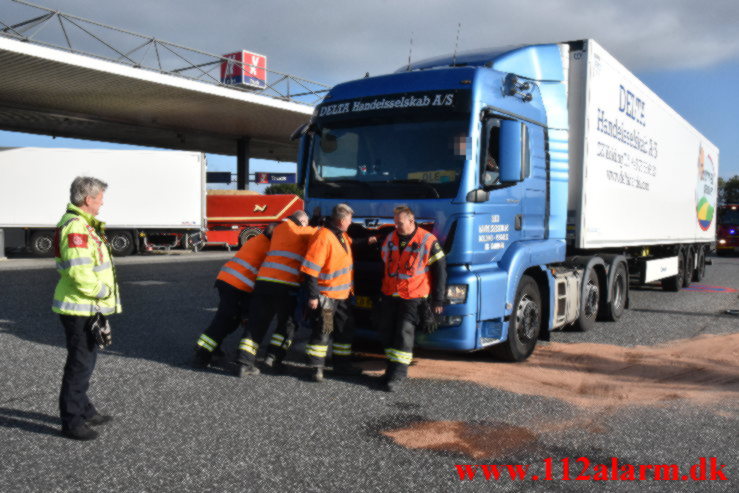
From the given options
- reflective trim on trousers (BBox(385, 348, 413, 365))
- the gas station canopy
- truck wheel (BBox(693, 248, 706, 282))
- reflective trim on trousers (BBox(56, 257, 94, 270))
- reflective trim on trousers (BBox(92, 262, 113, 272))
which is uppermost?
the gas station canopy

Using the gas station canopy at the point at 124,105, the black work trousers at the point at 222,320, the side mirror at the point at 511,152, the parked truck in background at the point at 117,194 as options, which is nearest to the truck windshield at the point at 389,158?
the side mirror at the point at 511,152

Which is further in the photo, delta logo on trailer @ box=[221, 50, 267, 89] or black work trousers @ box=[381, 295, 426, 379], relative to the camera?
delta logo on trailer @ box=[221, 50, 267, 89]

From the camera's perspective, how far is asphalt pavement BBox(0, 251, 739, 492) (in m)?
3.79

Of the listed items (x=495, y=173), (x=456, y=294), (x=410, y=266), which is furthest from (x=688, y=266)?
(x=410, y=266)

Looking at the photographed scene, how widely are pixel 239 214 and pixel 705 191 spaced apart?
18.2 m

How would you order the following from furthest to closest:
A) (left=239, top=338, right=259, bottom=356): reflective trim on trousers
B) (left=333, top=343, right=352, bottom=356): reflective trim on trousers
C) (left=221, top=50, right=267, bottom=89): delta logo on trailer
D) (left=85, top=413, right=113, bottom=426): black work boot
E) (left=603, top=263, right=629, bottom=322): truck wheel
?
1. (left=221, top=50, right=267, bottom=89): delta logo on trailer
2. (left=603, top=263, right=629, bottom=322): truck wheel
3. (left=333, top=343, right=352, bottom=356): reflective trim on trousers
4. (left=239, top=338, right=259, bottom=356): reflective trim on trousers
5. (left=85, top=413, right=113, bottom=426): black work boot

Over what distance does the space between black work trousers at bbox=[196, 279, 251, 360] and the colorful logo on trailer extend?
12.2 m

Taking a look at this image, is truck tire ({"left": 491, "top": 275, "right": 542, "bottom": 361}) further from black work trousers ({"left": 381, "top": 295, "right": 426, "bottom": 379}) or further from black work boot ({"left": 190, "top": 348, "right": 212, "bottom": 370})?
black work boot ({"left": 190, "top": 348, "right": 212, "bottom": 370})

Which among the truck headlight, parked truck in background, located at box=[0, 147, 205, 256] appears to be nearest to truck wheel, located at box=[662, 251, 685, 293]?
the truck headlight

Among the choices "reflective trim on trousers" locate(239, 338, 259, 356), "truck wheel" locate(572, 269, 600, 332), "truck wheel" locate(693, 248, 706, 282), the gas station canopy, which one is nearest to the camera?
"reflective trim on trousers" locate(239, 338, 259, 356)

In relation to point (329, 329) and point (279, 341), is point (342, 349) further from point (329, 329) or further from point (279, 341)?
point (279, 341)

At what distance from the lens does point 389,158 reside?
6.25 meters

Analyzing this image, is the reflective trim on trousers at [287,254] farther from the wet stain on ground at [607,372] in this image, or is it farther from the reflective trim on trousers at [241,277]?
the wet stain on ground at [607,372]

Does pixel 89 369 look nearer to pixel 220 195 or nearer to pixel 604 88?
pixel 604 88
